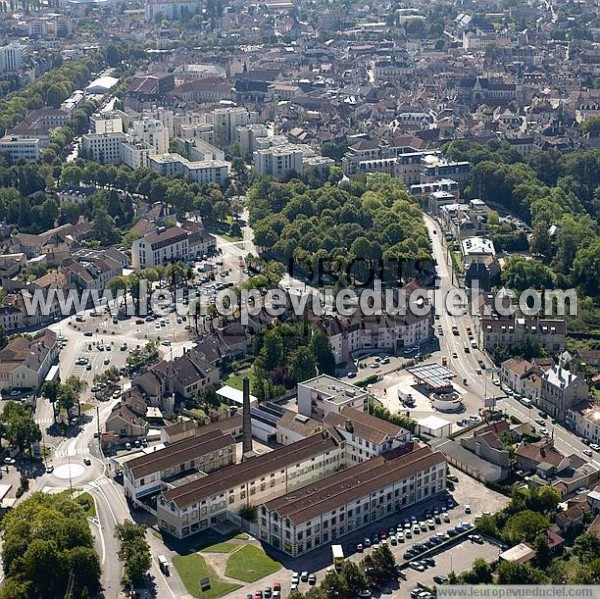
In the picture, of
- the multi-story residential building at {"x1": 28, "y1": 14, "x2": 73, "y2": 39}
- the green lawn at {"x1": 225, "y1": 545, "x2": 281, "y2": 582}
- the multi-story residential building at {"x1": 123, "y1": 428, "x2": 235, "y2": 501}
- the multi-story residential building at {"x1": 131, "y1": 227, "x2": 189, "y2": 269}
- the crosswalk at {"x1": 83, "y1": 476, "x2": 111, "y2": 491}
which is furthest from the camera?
the multi-story residential building at {"x1": 28, "y1": 14, "x2": 73, "y2": 39}

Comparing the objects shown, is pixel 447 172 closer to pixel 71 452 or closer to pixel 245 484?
pixel 71 452

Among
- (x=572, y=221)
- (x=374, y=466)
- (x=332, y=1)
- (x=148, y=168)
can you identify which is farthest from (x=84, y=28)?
(x=374, y=466)

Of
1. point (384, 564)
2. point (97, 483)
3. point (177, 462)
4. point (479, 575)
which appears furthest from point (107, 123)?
point (479, 575)

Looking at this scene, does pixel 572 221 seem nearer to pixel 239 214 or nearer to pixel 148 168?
pixel 239 214

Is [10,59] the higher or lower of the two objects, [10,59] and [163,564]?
the higher

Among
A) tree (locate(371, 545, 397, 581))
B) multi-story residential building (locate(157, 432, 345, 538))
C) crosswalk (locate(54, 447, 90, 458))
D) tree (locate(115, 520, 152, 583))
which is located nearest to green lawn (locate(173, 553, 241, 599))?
tree (locate(115, 520, 152, 583))

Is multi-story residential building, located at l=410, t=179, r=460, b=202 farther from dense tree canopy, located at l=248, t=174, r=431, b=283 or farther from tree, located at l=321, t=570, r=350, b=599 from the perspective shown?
tree, located at l=321, t=570, r=350, b=599

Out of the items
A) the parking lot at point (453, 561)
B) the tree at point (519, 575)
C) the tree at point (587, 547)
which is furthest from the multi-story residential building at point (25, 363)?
the tree at point (587, 547)
